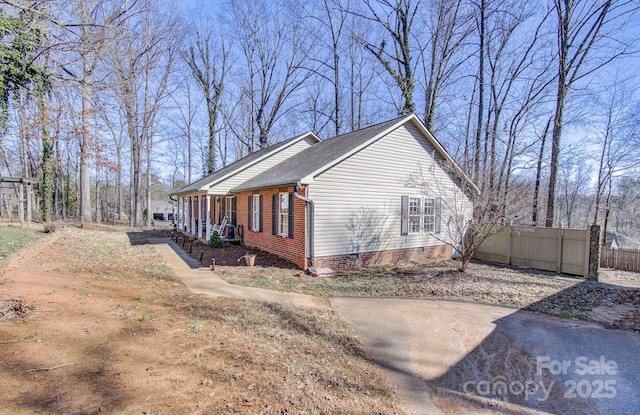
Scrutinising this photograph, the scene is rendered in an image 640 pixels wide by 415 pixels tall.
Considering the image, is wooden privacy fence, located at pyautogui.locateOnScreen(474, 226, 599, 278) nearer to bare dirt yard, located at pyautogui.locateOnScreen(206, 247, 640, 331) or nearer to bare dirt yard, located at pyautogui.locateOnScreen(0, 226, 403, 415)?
bare dirt yard, located at pyautogui.locateOnScreen(206, 247, 640, 331)

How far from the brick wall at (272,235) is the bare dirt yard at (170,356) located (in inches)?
155

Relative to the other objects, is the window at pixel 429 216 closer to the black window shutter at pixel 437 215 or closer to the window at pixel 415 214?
the black window shutter at pixel 437 215

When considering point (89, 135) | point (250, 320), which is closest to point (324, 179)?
point (250, 320)

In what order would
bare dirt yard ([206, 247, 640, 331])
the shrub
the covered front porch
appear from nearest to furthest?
bare dirt yard ([206, 247, 640, 331])
the shrub
the covered front porch

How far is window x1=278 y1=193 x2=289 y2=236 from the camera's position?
10.8m

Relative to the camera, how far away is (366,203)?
10.8 m

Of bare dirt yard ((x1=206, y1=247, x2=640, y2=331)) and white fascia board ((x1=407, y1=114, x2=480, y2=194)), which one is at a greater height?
white fascia board ((x1=407, y1=114, x2=480, y2=194))

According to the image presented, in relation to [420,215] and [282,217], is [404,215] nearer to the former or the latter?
[420,215]

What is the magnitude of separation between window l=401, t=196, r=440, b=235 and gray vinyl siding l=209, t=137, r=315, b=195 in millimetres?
7200

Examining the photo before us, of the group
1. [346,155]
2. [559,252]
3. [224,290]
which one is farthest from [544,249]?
[224,290]

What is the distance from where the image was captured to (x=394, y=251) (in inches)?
454

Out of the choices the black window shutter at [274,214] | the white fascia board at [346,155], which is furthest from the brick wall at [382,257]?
the white fascia board at [346,155]

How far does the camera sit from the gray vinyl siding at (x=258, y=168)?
47.8 feet

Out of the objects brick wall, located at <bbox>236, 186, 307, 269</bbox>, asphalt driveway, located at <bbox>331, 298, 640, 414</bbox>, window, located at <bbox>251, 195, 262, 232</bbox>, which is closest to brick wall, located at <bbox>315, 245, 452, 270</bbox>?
brick wall, located at <bbox>236, 186, 307, 269</bbox>
